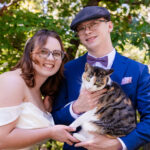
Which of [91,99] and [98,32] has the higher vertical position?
[98,32]

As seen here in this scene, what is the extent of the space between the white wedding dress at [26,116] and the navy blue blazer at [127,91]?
17 cm

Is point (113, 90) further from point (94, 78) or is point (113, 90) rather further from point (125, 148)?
point (125, 148)

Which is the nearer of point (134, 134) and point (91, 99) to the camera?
point (134, 134)

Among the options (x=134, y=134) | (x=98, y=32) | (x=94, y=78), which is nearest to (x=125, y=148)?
(x=134, y=134)

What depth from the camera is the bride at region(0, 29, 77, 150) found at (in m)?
2.06

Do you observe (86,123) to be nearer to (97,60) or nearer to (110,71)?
(110,71)

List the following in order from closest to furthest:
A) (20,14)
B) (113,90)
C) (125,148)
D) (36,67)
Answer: (125,148) < (113,90) < (36,67) < (20,14)

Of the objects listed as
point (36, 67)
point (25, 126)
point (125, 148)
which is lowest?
point (125, 148)

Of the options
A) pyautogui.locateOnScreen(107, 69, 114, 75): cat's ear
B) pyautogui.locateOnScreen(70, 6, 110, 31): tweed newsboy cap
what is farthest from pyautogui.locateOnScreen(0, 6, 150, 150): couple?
pyautogui.locateOnScreen(107, 69, 114, 75): cat's ear

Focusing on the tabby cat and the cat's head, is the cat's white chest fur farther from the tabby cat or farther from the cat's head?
the cat's head

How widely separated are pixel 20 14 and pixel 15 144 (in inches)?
88.0

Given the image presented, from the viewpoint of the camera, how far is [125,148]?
201 centimetres

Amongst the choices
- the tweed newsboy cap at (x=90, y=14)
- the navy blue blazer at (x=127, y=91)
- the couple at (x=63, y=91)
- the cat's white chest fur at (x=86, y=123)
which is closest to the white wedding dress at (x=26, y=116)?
the couple at (x=63, y=91)

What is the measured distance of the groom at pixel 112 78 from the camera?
6.72ft
